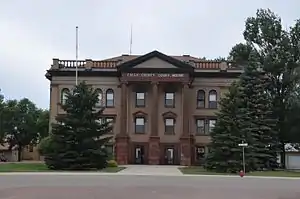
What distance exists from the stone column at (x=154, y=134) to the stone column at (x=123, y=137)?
287 centimetres

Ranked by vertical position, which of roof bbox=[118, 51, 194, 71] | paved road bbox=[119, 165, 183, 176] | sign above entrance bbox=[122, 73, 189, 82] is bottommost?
paved road bbox=[119, 165, 183, 176]

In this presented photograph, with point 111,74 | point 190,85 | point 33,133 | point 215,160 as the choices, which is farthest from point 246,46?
point 33,133

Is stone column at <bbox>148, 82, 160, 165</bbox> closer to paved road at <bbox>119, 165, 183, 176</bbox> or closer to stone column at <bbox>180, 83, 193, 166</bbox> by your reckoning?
stone column at <bbox>180, 83, 193, 166</bbox>

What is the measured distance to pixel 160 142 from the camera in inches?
2564

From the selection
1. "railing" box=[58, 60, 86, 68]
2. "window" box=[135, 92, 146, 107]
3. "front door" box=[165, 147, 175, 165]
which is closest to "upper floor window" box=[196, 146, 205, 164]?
"front door" box=[165, 147, 175, 165]

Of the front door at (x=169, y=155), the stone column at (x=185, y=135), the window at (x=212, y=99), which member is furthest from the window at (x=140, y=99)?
the window at (x=212, y=99)

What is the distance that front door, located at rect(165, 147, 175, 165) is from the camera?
65.2 meters

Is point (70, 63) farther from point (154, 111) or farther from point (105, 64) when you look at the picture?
point (154, 111)

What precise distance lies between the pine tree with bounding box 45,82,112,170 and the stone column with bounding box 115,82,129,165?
15969 millimetres

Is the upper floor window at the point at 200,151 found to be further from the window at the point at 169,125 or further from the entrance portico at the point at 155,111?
the window at the point at 169,125

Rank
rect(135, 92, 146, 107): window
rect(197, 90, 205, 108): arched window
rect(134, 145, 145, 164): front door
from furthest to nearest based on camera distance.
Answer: rect(197, 90, 205, 108): arched window
rect(135, 92, 146, 107): window
rect(134, 145, 145, 164): front door

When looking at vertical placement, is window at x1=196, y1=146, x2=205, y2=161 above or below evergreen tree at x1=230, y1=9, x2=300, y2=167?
below

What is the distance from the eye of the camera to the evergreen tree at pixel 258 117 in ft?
162

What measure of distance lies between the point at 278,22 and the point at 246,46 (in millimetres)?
4663
